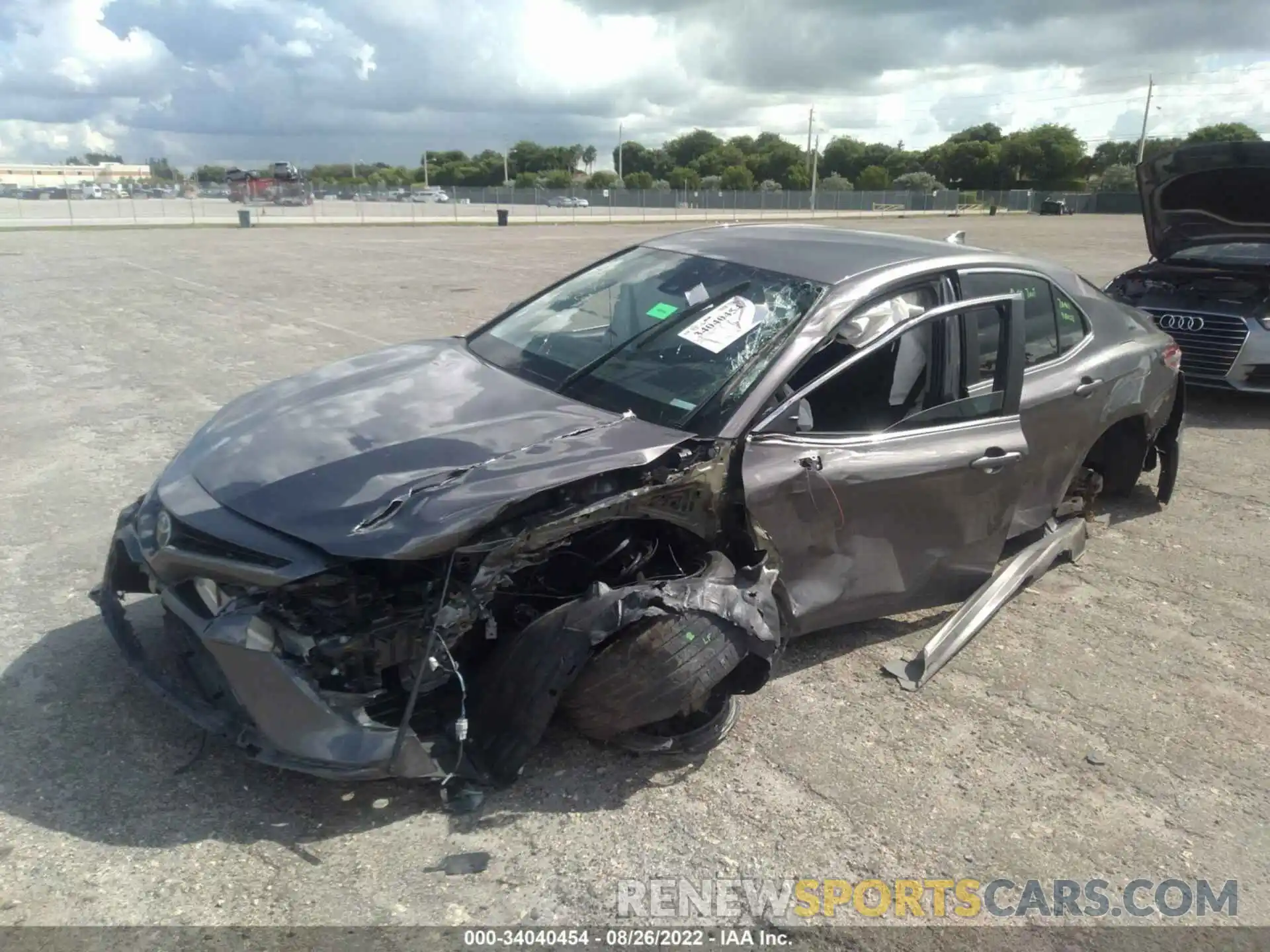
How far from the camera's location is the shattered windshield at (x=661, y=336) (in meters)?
3.50

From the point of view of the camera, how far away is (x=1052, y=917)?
2600mm

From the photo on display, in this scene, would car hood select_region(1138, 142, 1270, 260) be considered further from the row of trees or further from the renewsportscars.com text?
the row of trees

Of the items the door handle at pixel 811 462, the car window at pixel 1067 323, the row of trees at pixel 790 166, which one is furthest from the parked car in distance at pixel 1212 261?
the row of trees at pixel 790 166

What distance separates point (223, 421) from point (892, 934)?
2.99m

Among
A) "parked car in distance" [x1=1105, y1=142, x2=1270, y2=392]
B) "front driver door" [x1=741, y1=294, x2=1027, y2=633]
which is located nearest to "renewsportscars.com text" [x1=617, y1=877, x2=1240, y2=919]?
"front driver door" [x1=741, y1=294, x2=1027, y2=633]

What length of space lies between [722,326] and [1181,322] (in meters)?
6.13

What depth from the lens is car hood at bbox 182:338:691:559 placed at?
275 cm

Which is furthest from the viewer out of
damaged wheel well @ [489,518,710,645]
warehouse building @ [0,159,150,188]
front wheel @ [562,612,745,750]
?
warehouse building @ [0,159,150,188]

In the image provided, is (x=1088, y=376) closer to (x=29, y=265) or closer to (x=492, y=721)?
(x=492, y=721)

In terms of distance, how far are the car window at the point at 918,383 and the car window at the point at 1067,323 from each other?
2.62ft

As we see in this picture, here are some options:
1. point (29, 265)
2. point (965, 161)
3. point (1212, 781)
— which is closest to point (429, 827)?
point (1212, 781)

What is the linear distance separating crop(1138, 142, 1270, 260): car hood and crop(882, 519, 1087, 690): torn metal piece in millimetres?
4190

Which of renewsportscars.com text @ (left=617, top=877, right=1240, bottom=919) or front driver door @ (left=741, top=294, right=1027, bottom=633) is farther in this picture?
front driver door @ (left=741, top=294, right=1027, bottom=633)

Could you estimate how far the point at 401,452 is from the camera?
3.10 metres
